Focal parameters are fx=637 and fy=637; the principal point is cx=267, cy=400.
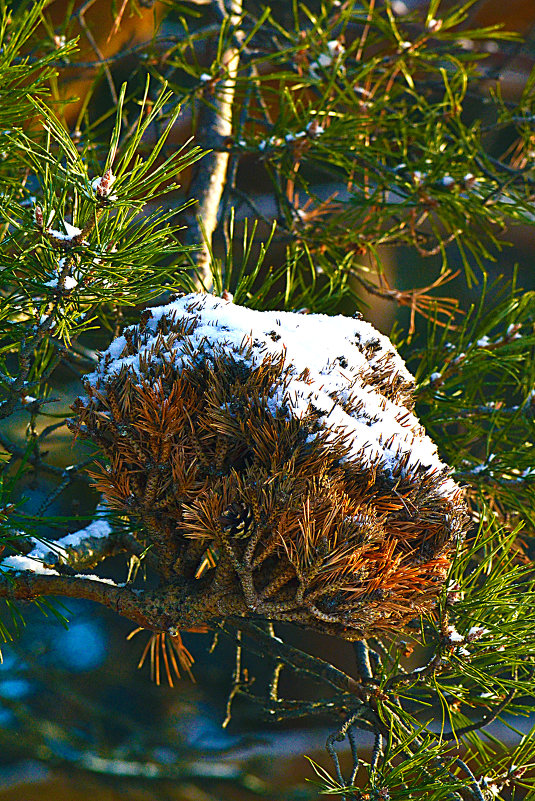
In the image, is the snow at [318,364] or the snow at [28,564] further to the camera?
the snow at [28,564]

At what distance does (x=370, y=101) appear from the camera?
0.67 meters

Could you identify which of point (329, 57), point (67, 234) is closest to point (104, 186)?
point (67, 234)

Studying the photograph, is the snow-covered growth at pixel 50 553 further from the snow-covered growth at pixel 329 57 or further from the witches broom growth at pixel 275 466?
the snow-covered growth at pixel 329 57

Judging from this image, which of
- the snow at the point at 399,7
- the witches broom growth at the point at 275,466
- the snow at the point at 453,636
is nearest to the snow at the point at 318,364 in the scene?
the witches broom growth at the point at 275,466

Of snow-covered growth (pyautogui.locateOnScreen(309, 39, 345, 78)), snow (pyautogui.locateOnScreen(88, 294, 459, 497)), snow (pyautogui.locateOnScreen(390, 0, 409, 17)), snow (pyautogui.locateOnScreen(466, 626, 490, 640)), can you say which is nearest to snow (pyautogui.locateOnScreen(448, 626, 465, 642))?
snow (pyautogui.locateOnScreen(466, 626, 490, 640))

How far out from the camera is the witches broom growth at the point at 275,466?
262 mm

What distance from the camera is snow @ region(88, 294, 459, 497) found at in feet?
0.89

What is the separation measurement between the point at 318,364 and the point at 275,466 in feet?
0.19

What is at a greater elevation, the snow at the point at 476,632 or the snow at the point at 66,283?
the snow at the point at 66,283

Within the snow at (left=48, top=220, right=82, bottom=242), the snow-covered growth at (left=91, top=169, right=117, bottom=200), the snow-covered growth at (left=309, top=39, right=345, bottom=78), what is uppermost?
the snow-covered growth at (left=309, top=39, right=345, bottom=78)

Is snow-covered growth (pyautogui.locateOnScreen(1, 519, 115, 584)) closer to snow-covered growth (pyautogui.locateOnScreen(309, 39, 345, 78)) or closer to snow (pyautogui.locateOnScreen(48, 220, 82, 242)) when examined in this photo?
snow (pyautogui.locateOnScreen(48, 220, 82, 242))

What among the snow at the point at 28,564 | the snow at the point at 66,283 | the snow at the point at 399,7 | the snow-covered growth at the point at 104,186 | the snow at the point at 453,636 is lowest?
the snow at the point at 453,636

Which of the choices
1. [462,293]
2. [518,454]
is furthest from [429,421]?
[462,293]

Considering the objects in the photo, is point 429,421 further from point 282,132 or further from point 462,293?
point 462,293
